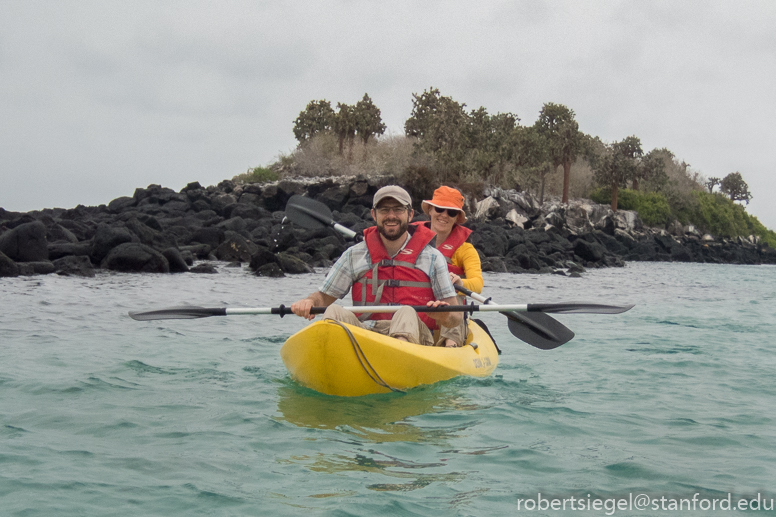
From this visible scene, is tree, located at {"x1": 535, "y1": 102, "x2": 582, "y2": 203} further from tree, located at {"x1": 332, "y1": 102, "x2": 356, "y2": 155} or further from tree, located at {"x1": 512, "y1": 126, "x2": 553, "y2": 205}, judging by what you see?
tree, located at {"x1": 332, "y1": 102, "x2": 356, "y2": 155}

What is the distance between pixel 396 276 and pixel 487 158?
33909 mm

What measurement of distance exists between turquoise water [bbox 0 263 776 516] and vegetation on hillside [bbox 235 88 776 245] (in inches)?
1078

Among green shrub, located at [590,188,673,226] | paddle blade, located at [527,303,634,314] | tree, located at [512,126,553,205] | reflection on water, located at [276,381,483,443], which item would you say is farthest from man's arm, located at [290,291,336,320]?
green shrub, located at [590,188,673,226]

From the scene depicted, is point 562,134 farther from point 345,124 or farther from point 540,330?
point 540,330

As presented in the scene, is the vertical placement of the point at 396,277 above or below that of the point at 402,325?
above

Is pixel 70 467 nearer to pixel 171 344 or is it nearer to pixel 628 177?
pixel 171 344

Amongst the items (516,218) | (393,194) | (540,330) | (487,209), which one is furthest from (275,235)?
(393,194)

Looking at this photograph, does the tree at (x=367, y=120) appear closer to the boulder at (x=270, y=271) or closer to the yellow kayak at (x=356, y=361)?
the boulder at (x=270, y=271)

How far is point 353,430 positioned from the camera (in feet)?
14.2

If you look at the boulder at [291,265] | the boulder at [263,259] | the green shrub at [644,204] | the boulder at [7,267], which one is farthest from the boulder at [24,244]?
the green shrub at [644,204]

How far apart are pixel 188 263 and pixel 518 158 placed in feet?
92.9

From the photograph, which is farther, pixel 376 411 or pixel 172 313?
pixel 172 313

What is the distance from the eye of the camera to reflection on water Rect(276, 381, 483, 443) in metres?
4.30

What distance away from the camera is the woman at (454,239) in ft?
20.5
